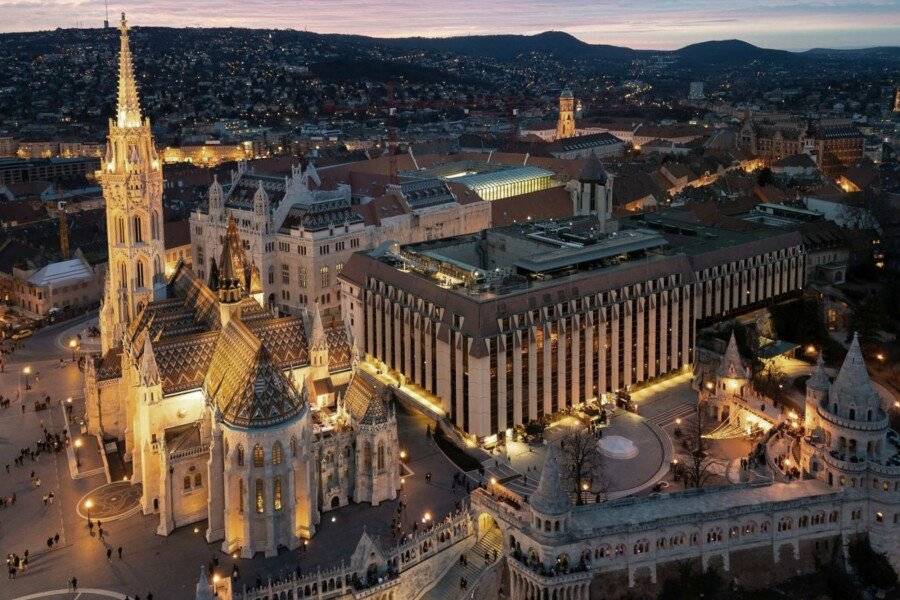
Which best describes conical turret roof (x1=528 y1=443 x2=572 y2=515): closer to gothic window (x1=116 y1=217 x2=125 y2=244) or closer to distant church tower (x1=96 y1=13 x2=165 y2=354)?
distant church tower (x1=96 y1=13 x2=165 y2=354)

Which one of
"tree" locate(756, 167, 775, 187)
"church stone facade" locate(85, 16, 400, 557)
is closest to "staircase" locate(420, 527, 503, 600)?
"church stone facade" locate(85, 16, 400, 557)

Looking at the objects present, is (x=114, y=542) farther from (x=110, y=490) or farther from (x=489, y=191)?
(x=489, y=191)

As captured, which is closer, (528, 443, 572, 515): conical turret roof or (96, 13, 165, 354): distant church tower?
(528, 443, 572, 515): conical turret roof

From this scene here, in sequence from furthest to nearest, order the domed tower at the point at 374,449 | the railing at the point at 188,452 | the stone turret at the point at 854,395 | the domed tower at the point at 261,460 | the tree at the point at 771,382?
the tree at the point at 771,382
the domed tower at the point at 374,449
the railing at the point at 188,452
the stone turret at the point at 854,395
the domed tower at the point at 261,460

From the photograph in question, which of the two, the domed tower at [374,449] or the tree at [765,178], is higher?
the tree at [765,178]

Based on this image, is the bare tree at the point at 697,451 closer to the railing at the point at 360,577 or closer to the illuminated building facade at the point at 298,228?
the railing at the point at 360,577

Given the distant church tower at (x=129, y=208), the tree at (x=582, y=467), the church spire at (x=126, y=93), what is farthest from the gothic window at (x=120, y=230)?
the tree at (x=582, y=467)

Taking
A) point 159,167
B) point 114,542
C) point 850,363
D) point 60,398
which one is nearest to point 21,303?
point 60,398
